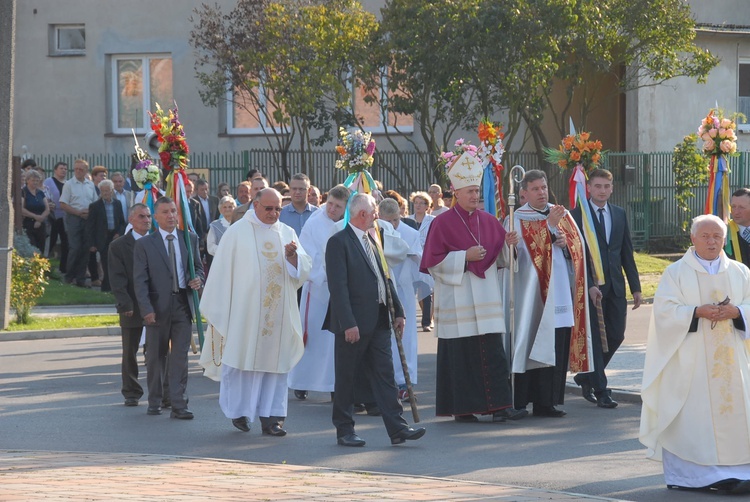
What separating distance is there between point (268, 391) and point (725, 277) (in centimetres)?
403

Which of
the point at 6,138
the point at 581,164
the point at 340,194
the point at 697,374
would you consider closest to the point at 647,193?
the point at 6,138

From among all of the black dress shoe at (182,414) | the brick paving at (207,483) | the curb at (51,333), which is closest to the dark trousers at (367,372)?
the brick paving at (207,483)

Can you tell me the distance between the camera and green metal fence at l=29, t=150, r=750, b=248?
3048cm

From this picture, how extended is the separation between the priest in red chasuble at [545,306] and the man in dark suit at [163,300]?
2886 millimetres

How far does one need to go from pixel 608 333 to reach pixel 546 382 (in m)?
1.05

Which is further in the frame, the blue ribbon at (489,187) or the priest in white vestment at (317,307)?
the priest in white vestment at (317,307)

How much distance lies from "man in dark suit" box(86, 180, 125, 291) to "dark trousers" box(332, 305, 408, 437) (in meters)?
13.1

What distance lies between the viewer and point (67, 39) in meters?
34.7

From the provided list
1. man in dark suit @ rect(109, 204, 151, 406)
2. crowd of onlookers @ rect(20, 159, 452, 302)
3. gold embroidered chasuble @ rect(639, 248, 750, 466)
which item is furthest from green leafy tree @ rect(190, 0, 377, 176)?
gold embroidered chasuble @ rect(639, 248, 750, 466)

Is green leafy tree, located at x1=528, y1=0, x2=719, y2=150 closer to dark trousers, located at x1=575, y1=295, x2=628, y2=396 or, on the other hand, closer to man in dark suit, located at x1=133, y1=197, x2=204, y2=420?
dark trousers, located at x1=575, y1=295, x2=628, y2=396

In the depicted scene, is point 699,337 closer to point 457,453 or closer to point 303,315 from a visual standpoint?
point 457,453

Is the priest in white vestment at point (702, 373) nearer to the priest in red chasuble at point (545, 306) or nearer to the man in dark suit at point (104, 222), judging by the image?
the priest in red chasuble at point (545, 306)

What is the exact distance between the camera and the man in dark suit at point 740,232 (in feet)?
35.8

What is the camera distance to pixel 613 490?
8648mm
